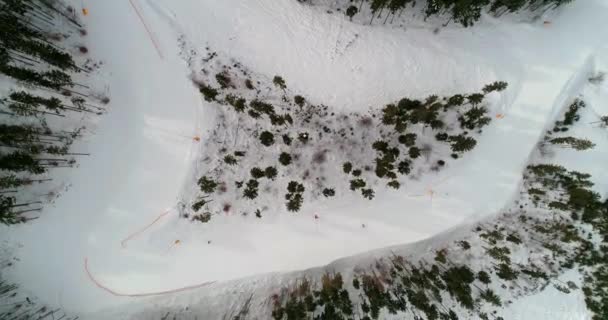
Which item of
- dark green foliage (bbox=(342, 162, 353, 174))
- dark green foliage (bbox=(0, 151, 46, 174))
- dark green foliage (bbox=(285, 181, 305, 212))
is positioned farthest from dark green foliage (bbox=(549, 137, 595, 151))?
dark green foliage (bbox=(0, 151, 46, 174))

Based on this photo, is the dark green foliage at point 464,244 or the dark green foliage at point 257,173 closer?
the dark green foliage at point 257,173

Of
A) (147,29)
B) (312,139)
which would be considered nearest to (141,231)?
(312,139)

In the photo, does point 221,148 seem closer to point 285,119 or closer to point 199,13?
point 285,119

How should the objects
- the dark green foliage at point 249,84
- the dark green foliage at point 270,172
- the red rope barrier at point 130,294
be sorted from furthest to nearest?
the red rope barrier at point 130,294 < the dark green foliage at point 249,84 < the dark green foliage at point 270,172

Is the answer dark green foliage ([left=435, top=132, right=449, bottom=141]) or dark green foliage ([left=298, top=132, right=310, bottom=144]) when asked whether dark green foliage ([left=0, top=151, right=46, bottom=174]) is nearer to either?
dark green foliage ([left=298, top=132, right=310, bottom=144])

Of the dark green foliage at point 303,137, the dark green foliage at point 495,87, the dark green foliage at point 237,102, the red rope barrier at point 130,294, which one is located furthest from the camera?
the red rope barrier at point 130,294

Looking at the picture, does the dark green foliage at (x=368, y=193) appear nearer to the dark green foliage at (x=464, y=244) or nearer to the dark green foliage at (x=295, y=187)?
the dark green foliage at (x=295, y=187)

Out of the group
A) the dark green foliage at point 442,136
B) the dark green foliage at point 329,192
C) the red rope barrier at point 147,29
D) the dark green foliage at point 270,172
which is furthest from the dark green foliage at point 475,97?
the red rope barrier at point 147,29

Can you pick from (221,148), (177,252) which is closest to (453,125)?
(221,148)
